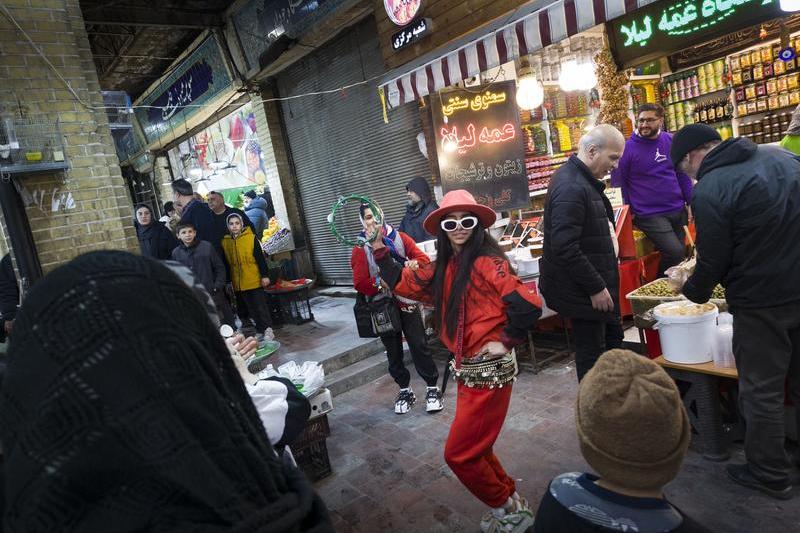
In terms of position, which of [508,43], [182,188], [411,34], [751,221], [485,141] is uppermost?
[411,34]

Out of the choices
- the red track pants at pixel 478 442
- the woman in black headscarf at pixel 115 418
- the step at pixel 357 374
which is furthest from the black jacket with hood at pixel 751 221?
the step at pixel 357 374

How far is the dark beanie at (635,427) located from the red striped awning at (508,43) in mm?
4655

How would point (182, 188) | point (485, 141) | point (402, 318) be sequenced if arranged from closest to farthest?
point (402, 318) < point (485, 141) < point (182, 188)

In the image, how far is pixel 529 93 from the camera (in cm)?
732

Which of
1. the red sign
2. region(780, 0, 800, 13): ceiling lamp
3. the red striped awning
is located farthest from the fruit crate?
the red sign

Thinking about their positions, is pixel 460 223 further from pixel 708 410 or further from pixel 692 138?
pixel 708 410

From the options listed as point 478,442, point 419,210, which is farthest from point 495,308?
point 419,210

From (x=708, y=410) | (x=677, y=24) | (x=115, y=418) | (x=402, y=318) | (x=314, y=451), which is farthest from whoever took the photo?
(x=677, y=24)

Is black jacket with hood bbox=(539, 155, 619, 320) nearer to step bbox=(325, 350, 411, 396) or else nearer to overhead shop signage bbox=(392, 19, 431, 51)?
step bbox=(325, 350, 411, 396)

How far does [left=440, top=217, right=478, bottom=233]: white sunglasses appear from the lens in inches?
120

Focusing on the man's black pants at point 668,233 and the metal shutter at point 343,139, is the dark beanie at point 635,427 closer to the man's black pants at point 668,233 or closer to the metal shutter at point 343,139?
the man's black pants at point 668,233

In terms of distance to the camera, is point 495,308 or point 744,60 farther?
point 744,60

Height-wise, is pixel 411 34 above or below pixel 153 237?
above

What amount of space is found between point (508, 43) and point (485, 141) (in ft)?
5.18
